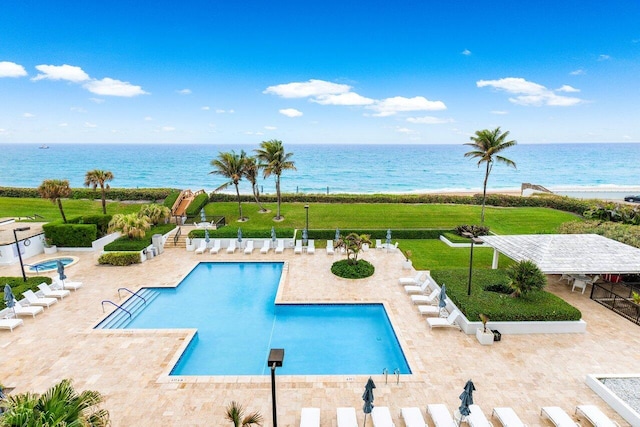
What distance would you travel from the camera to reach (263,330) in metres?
14.4

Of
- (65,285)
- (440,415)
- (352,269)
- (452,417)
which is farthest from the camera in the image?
(352,269)

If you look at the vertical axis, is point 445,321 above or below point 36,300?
above

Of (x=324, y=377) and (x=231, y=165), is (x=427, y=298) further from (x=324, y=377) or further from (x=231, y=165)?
(x=231, y=165)

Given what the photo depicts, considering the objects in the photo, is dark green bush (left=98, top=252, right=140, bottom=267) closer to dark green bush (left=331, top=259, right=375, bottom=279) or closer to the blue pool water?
the blue pool water

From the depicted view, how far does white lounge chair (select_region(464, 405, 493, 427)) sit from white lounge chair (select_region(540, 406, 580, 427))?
166 centimetres

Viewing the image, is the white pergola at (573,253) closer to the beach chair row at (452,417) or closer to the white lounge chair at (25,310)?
the beach chair row at (452,417)

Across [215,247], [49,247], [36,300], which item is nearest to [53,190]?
[49,247]

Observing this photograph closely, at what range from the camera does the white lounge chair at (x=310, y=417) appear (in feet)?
28.3

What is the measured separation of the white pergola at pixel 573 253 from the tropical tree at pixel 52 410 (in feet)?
55.4

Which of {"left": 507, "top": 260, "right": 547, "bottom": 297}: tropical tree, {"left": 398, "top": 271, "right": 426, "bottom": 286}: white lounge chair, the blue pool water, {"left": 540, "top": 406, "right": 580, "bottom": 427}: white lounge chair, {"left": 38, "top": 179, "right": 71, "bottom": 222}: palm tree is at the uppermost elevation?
{"left": 38, "top": 179, "right": 71, "bottom": 222}: palm tree

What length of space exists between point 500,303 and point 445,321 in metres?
2.59

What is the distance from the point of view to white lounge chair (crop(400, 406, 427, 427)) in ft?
28.4

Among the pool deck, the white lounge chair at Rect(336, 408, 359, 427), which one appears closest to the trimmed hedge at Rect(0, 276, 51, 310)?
the pool deck

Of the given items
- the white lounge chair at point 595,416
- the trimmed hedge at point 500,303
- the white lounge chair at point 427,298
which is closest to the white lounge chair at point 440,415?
the white lounge chair at point 595,416
